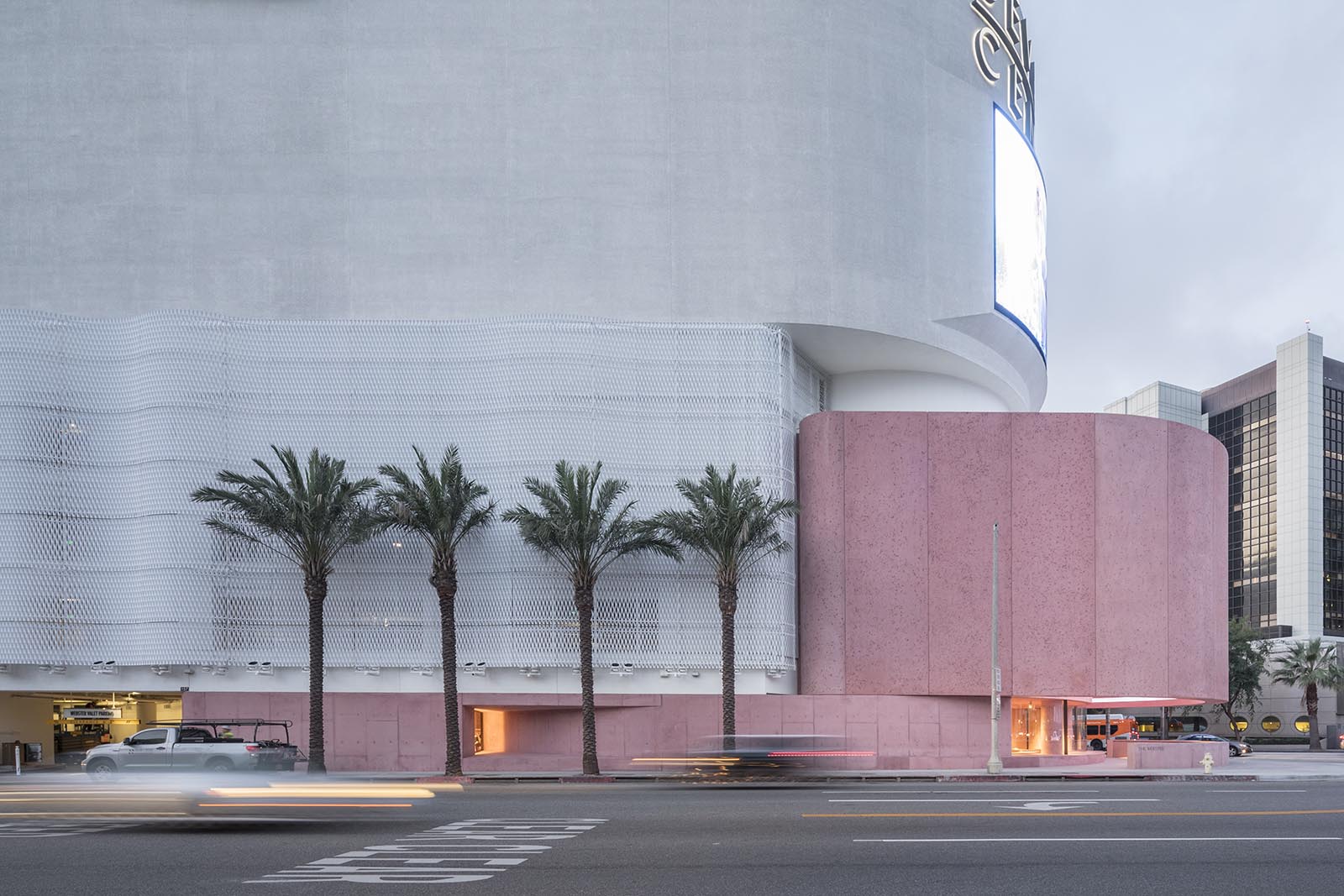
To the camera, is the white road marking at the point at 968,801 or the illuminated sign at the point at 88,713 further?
the illuminated sign at the point at 88,713

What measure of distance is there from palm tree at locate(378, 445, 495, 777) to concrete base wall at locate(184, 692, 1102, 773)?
7.03 ft

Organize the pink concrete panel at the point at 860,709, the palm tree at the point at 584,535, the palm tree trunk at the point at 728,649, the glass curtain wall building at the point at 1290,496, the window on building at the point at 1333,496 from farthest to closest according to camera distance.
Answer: the window on building at the point at 1333,496, the glass curtain wall building at the point at 1290,496, the pink concrete panel at the point at 860,709, the palm tree trunk at the point at 728,649, the palm tree at the point at 584,535

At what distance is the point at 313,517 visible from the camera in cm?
4006

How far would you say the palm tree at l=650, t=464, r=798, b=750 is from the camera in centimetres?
4112

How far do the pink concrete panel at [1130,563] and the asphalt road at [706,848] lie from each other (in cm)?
2118

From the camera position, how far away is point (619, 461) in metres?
44.3

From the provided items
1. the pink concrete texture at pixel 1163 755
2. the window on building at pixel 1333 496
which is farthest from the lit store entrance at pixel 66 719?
the window on building at pixel 1333 496

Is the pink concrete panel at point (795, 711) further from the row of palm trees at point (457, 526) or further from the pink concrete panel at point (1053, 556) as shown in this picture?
the pink concrete panel at point (1053, 556)

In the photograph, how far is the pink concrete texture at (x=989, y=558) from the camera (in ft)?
148

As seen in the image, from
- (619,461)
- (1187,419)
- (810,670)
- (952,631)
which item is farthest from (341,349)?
(1187,419)

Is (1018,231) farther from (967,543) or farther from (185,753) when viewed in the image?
(185,753)

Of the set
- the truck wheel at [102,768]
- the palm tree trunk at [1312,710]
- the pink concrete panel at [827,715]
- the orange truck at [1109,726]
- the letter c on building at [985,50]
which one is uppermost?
the letter c on building at [985,50]

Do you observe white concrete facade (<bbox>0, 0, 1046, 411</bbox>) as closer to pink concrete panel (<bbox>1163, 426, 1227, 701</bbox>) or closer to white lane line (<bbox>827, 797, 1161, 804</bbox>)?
pink concrete panel (<bbox>1163, 426, 1227, 701</bbox>)

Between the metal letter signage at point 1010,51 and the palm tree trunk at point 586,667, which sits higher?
the metal letter signage at point 1010,51
